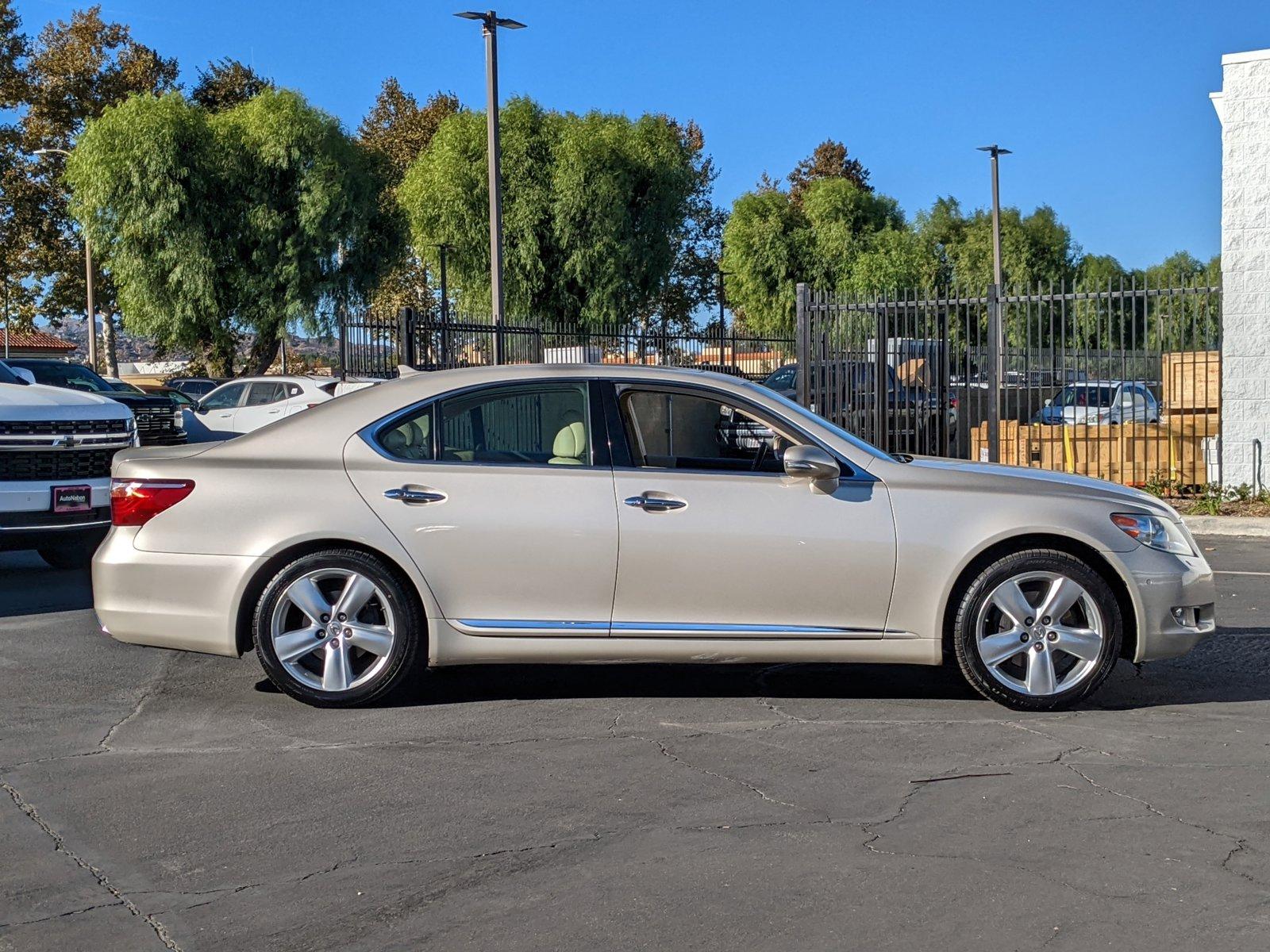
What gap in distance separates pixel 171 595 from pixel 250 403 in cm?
1780

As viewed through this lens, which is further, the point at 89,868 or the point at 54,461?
the point at 54,461

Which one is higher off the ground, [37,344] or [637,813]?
[37,344]

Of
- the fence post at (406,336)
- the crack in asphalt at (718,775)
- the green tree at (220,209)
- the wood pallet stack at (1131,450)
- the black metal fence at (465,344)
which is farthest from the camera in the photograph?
the green tree at (220,209)

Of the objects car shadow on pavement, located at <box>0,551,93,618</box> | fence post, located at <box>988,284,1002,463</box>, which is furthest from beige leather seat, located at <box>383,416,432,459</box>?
fence post, located at <box>988,284,1002,463</box>

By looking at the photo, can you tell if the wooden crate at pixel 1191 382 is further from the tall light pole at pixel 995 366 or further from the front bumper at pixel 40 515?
the front bumper at pixel 40 515

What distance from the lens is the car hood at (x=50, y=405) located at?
10.0m

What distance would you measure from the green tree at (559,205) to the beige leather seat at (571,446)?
39110mm

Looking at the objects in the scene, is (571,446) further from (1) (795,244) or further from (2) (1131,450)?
(1) (795,244)

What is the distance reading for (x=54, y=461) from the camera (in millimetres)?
10109

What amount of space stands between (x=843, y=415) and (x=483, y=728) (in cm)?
1303

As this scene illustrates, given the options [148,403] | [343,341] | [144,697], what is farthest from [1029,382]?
[148,403]

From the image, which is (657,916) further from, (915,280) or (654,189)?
(915,280)

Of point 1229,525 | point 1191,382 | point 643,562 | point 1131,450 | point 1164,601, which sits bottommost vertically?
point 1229,525

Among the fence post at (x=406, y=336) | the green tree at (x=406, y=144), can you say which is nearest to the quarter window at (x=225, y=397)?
the fence post at (x=406, y=336)
